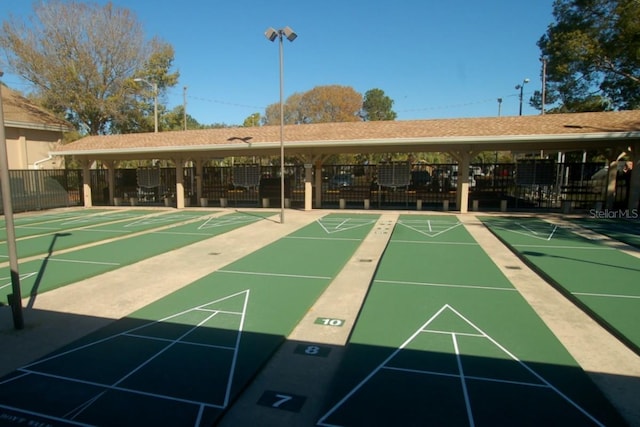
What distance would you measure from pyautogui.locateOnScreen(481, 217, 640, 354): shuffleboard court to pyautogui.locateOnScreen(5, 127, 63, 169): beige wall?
27059mm

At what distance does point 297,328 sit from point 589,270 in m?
6.82

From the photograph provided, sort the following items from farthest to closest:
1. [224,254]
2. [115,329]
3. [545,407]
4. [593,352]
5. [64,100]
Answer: [64,100] → [224,254] → [115,329] → [593,352] → [545,407]

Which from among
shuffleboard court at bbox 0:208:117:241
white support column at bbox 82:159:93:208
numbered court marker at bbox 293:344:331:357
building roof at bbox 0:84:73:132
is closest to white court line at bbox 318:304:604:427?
numbered court marker at bbox 293:344:331:357

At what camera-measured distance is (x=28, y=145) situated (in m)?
25.1

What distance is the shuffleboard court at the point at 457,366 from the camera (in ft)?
11.9

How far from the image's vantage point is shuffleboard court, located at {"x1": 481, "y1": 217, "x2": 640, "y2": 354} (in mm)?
5906

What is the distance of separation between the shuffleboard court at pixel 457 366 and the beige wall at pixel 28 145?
85.5ft

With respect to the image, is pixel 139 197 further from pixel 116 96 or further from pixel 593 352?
pixel 593 352

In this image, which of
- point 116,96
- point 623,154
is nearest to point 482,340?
point 623,154

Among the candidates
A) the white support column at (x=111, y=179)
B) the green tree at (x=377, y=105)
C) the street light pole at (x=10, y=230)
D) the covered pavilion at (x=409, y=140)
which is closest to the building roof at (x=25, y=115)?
the covered pavilion at (x=409, y=140)

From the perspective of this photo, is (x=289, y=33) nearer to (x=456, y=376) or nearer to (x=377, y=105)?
(x=456, y=376)

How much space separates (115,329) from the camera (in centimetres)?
568

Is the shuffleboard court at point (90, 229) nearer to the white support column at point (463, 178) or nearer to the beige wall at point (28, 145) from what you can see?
the beige wall at point (28, 145)

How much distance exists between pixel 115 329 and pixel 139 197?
23427mm
